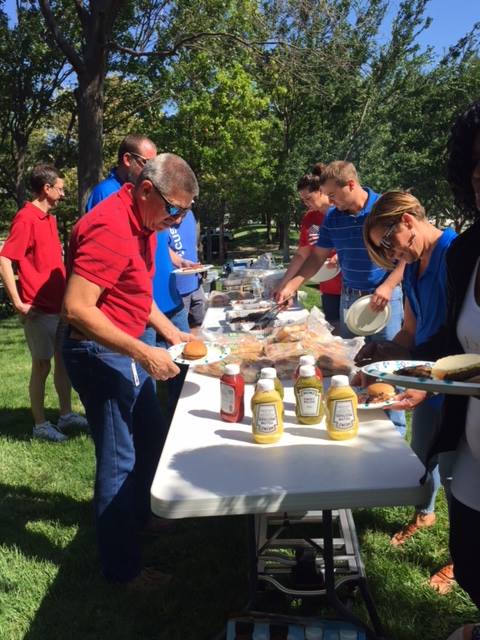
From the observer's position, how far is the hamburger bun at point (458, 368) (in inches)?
50.2

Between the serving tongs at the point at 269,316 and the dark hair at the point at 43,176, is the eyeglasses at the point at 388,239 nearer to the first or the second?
the serving tongs at the point at 269,316

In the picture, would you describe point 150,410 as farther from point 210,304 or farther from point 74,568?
point 210,304

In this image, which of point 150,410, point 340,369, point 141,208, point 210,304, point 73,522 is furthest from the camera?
point 210,304

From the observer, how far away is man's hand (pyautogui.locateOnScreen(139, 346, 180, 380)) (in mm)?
2018

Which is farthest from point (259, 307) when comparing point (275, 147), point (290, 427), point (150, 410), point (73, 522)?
point (275, 147)

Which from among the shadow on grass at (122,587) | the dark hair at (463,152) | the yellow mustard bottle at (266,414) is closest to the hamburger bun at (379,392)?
the yellow mustard bottle at (266,414)

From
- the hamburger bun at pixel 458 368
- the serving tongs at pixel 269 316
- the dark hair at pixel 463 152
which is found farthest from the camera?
the serving tongs at pixel 269 316

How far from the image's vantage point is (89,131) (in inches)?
323

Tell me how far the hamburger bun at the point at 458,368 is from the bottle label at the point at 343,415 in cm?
39

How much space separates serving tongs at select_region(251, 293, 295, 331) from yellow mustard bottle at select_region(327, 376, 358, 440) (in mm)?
1568

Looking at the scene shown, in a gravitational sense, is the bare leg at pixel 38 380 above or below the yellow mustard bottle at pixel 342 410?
below

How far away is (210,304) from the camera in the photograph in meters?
4.47

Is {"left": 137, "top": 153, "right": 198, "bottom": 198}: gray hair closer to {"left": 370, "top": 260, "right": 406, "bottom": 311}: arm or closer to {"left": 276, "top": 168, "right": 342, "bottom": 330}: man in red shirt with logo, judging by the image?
{"left": 370, "top": 260, "right": 406, "bottom": 311}: arm

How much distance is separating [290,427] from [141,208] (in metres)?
1.04
